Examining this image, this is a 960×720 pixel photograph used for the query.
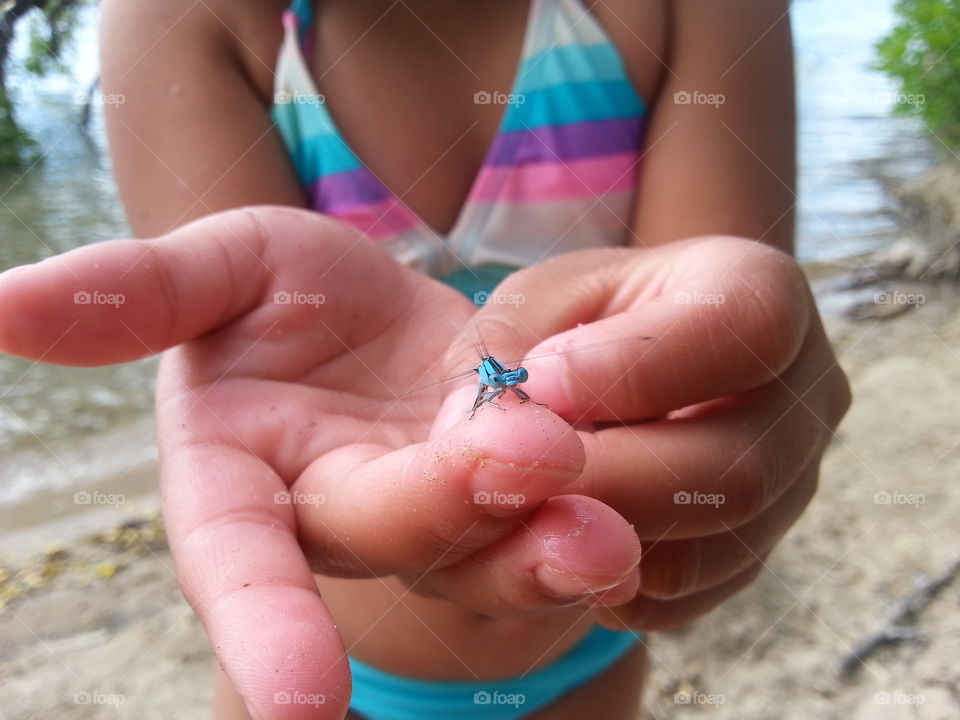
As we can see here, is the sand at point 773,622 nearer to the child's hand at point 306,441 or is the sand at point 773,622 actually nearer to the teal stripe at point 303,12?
the child's hand at point 306,441

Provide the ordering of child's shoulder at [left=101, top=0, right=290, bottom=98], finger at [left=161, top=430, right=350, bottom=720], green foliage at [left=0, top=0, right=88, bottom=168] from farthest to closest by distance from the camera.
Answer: green foliage at [left=0, top=0, right=88, bottom=168] → child's shoulder at [left=101, top=0, right=290, bottom=98] → finger at [left=161, top=430, right=350, bottom=720]

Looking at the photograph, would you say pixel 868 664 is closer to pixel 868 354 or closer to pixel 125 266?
pixel 125 266

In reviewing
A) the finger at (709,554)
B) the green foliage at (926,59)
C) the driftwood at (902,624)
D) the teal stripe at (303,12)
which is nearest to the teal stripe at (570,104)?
the teal stripe at (303,12)

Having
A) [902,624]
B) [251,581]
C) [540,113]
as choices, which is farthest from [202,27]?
[902,624]

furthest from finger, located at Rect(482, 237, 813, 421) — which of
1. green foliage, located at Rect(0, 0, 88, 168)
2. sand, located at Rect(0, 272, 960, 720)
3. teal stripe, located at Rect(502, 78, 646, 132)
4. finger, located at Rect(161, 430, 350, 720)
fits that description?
green foliage, located at Rect(0, 0, 88, 168)

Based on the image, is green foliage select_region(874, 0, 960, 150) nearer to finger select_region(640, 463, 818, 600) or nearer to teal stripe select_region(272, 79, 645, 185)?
teal stripe select_region(272, 79, 645, 185)

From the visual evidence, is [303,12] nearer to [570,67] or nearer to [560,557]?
[570,67]
